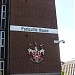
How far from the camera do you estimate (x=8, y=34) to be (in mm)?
28406

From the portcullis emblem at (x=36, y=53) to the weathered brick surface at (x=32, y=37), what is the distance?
16.2 inches

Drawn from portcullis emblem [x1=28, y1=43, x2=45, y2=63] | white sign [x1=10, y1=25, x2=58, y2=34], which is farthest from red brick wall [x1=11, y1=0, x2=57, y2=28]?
portcullis emblem [x1=28, y1=43, x2=45, y2=63]

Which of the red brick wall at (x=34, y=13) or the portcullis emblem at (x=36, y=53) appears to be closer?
the red brick wall at (x=34, y=13)

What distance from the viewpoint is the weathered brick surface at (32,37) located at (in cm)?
2808

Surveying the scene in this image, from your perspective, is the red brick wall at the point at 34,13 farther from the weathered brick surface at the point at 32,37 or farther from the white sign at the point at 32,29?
the white sign at the point at 32,29

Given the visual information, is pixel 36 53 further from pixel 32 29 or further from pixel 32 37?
pixel 32 29

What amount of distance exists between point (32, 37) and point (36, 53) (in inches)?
81.2

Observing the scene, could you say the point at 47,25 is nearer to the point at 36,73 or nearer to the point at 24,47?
the point at 24,47

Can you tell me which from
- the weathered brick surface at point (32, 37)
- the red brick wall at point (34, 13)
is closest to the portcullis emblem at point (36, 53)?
the weathered brick surface at point (32, 37)

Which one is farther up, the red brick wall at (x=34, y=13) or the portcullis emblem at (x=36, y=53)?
the red brick wall at (x=34, y=13)

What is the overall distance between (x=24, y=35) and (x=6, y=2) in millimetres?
4814

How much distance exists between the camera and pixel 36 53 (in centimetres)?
2950

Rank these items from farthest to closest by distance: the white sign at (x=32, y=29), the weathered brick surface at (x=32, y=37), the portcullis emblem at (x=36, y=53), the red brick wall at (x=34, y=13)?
1. the portcullis emblem at (x=36, y=53)
2. the red brick wall at (x=34, y=13)
3. the white sign at (x=32, y=29)
4. the weathered brick surface at (x=32, y=37)

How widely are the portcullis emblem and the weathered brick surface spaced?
412 millimetres
